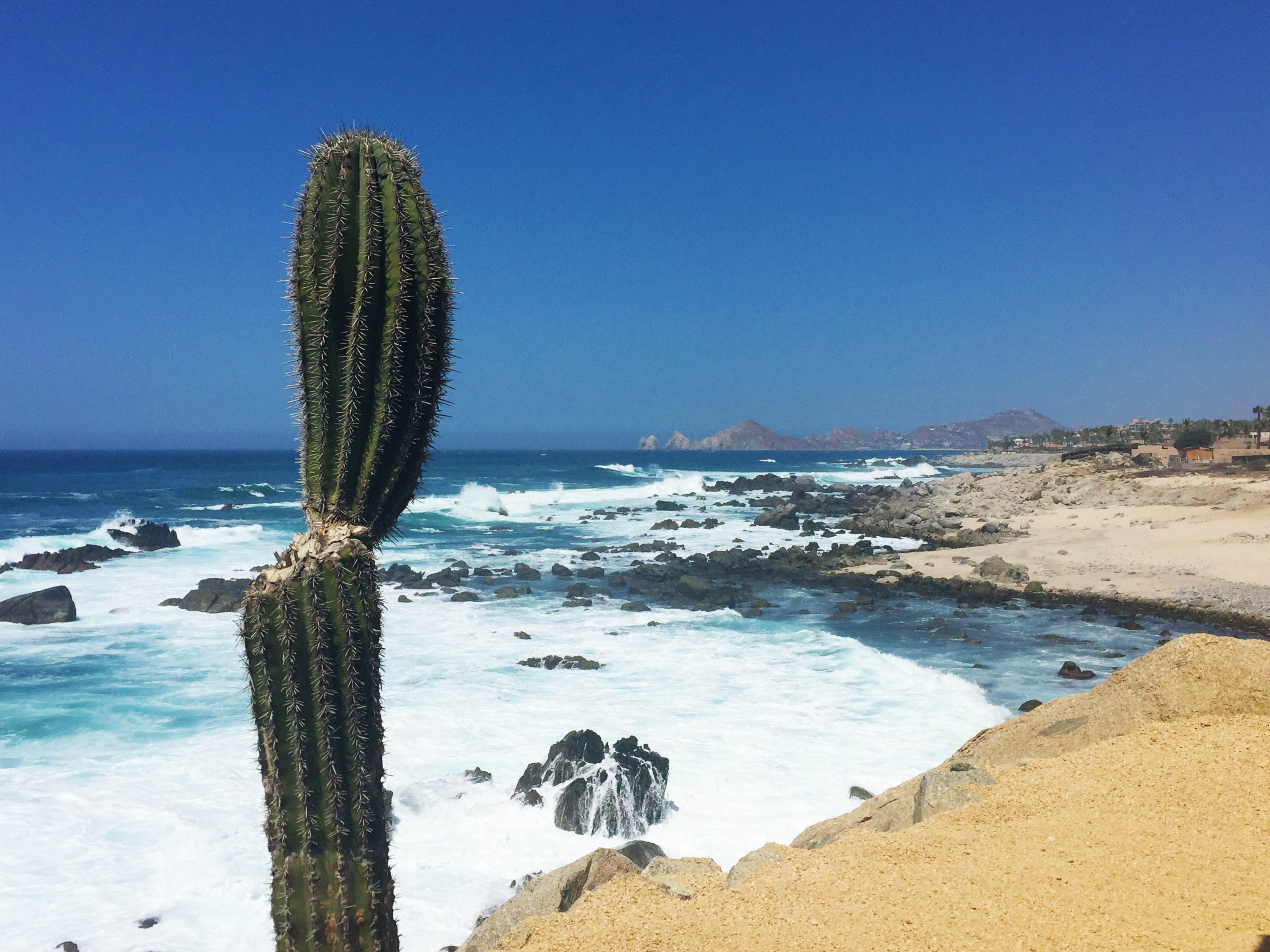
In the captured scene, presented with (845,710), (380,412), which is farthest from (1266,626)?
(380,412)

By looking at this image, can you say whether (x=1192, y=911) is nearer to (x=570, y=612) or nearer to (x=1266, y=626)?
(x=1266, y=626)

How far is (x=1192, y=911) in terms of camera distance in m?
4.15

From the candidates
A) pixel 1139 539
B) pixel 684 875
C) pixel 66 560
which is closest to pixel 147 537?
pixel 66 560

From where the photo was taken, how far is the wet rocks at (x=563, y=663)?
15672 mm

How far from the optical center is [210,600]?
20.7 metres

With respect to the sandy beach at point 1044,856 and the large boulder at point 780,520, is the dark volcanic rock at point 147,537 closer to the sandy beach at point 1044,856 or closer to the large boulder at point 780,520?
the large boulder at point 780,520

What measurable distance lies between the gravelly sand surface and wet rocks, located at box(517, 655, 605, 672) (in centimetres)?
1030

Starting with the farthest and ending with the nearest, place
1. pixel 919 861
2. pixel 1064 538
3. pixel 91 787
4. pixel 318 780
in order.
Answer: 1. pixel 1064 538
2. pixel 91 787
3. pixel 919 861
4. pixel 318 780

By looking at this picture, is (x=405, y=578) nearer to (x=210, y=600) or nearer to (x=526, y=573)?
(x=526, y=573)

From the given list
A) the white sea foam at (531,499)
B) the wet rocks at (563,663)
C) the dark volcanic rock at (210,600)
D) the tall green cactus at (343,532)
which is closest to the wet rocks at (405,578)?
the dark volcanic rock at (210,600)

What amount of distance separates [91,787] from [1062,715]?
11498 millimetres

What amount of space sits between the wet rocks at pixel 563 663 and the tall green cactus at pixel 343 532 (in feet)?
39.1

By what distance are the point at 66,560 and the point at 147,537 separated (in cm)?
569

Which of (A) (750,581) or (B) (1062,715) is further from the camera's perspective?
(A) (750,581)
